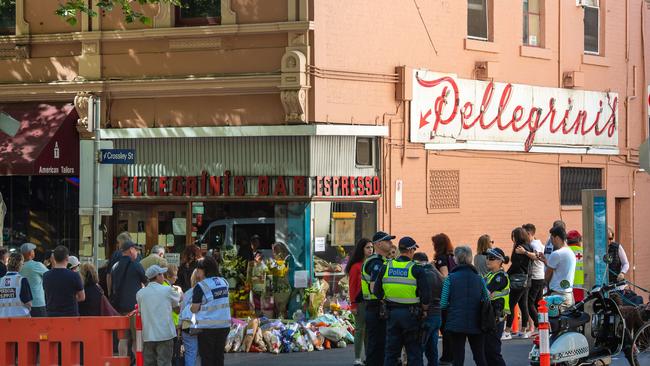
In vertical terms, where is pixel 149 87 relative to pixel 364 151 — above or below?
above

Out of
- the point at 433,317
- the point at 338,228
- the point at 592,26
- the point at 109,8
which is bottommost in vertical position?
the point at 433,317

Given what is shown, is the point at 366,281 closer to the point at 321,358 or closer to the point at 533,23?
the point at 321,358

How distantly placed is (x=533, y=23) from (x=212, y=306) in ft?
43.5

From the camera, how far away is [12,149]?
21.5 m

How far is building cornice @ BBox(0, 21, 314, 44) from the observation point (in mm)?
20141

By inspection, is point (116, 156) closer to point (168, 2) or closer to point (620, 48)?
point (168, 2)

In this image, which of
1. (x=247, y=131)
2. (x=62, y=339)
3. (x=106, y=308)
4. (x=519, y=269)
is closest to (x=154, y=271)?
(x=62, y=339)

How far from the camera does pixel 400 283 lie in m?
14.2

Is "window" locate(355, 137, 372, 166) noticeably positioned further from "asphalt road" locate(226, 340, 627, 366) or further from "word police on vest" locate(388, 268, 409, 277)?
"word police on vest" locate(388, 268, 409, 277)

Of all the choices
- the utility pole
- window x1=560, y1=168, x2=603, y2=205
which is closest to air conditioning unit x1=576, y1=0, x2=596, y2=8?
window x1=560, y1=168, x2=603, y2=205

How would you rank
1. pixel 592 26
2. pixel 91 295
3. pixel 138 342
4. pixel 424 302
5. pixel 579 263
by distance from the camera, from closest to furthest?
pixel 138 342
pixel 424 302
pixel 91 295
pixel 579 263
pixel 592 26

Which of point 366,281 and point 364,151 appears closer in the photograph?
point 366,281

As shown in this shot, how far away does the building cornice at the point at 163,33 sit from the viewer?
66.1 feet

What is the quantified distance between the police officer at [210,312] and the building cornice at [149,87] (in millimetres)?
7027
